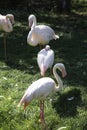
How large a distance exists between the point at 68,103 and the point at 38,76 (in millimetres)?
1406

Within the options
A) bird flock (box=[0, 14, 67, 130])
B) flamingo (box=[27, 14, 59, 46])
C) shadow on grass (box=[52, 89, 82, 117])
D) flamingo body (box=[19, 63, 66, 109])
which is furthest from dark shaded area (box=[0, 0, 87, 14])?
flamingo body (box=[19, 63, 66, 109])

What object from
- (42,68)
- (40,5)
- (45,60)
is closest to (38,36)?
A: (45,60)

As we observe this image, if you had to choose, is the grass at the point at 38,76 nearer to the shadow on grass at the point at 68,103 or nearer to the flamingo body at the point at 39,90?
the shadow on grass at the point at 68,103

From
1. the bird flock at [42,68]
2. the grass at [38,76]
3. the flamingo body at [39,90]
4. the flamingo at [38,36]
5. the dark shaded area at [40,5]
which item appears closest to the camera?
the flamingo body at [39,90]

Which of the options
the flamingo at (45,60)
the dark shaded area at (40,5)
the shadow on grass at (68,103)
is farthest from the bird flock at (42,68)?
the dark shaded area at (40,5)

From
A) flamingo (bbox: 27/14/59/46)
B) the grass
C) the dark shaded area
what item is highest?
flamingo (bbox: 27/14/59/46)

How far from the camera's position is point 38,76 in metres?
8.68

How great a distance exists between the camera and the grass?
22.9 ft

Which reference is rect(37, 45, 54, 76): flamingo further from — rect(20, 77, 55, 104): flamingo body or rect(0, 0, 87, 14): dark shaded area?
rect(0, 0, 87, 14): dark shaded area

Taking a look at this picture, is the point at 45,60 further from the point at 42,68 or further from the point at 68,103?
the point at 68,103

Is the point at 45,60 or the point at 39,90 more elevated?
the point at 39,90

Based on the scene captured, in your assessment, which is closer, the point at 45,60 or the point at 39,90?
the point at 39,90

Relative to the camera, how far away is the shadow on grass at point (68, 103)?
23.7 ft

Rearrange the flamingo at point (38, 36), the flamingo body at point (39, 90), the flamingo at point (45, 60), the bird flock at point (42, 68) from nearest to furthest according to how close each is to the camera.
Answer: the flamingo body at point (39, 90) → the bird flock at point (42, 68) → the flamingo at point (45, 60) → the flamingo at point (38, 36)
